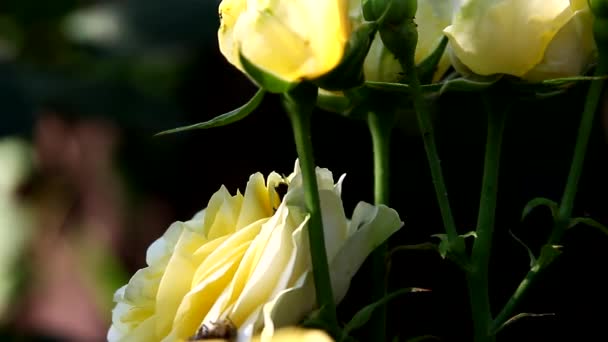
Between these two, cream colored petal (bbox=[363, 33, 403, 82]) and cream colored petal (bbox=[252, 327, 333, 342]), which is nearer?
cream colored petal (bbox=[252, 327, 333, 342])

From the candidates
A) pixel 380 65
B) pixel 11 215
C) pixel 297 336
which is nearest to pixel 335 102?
pixel 380 65

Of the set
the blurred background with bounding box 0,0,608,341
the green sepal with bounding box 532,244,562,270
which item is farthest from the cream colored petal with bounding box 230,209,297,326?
the blurred background with bounding box 0,0,608,341

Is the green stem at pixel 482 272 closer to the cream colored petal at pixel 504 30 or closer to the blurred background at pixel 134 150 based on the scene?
the cream colored petal at pixel 504 30

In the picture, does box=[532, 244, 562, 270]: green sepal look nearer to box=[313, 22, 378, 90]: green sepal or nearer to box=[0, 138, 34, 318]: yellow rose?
box=[313, 22, 378, 90]: green sepal

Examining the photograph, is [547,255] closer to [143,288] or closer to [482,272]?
[482,272]

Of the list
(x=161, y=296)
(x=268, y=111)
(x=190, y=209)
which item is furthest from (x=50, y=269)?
(x=161, y=296)

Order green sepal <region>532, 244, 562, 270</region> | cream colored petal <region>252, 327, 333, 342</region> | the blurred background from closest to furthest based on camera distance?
cream colored petal <region>252, 327, 333, 342</region>
green sepal <region>532, 244, 562, 270</region>
the blurred background

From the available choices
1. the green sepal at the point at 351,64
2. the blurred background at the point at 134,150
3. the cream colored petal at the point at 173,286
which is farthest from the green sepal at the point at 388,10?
the blurred background at the point at 134,150
